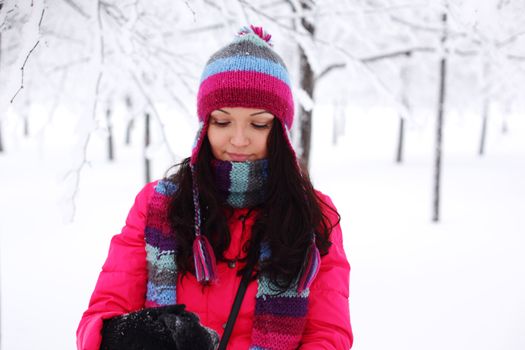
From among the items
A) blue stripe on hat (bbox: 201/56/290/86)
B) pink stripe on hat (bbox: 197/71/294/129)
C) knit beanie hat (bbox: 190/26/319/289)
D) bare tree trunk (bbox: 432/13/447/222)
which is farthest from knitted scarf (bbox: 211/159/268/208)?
bare tree trunk (bbox: 432/13/447/222)

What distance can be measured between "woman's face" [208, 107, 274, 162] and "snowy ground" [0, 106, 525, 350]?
1.06 m

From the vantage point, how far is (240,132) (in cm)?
144

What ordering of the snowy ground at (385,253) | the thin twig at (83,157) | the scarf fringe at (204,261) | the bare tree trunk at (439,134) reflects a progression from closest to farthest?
the scarf fringe at (204,261) < the thin twig at (83,157) < the snowy ground at (385,253) < the bare tree trunk at (439,134)

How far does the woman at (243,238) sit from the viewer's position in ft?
4.72

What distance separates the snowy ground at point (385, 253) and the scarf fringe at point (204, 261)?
1.07 metres

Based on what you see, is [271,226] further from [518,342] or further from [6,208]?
[6,208]

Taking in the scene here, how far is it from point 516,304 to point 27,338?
4.89 meters

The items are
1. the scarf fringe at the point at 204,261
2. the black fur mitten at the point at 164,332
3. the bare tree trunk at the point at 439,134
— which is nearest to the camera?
the black fur mitten at the point at 164,332

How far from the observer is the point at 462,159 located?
53.0ft

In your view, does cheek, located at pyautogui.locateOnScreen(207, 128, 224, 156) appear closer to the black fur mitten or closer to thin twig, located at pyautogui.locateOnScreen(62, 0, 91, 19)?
the black fur mitten

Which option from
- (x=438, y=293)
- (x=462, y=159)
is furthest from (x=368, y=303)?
(x=462, y=159)

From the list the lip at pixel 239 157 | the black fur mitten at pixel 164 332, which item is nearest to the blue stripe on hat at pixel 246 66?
the lip at pixel 239 157

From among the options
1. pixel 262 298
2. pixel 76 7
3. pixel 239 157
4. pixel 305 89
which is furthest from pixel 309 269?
pixel 305 89

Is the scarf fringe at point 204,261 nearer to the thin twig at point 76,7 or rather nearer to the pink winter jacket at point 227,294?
the pink winter jacket at point 227,294
